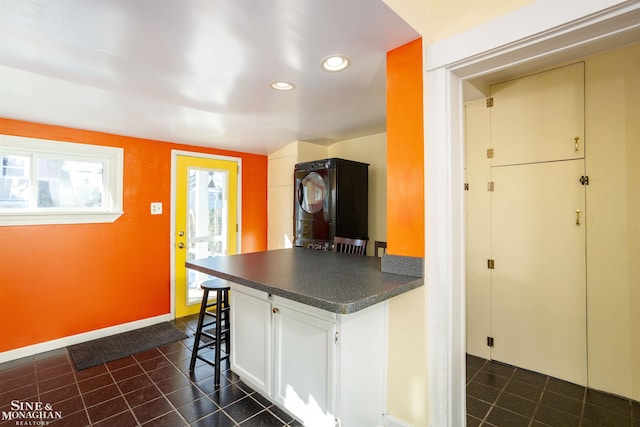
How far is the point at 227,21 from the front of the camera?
134cm

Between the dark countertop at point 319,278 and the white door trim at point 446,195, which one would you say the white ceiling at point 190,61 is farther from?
the dark countertop at point 319,278

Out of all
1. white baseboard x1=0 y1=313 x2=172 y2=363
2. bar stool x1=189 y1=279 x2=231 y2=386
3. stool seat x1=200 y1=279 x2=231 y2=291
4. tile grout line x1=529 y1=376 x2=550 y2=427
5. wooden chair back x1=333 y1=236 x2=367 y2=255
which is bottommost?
tile grout line x1=529 y1=376 x2=550 y2=427

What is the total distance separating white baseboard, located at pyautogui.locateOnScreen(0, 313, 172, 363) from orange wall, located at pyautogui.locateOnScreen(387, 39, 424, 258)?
293 centimetres

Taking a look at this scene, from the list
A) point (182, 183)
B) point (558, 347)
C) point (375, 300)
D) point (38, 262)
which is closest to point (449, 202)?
point (375, 300)

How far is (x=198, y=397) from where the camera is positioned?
6.82ft

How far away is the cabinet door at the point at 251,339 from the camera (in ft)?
6.19

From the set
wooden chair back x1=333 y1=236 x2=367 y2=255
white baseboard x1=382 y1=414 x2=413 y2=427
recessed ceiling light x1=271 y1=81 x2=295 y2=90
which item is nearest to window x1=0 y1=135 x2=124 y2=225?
recessed ceiling light x1=271 y1=81 x2=295 y2=90

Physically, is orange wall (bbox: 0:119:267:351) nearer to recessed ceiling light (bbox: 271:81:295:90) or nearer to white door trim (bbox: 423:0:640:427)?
recessed ceiling light (bbox: 271:81:295:90)

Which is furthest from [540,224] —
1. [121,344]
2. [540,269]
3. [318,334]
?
[121,344]

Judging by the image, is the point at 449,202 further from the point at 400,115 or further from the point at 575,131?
the point at 575,131

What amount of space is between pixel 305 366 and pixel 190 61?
1804 mm

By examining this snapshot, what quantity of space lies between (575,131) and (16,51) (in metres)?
3.48

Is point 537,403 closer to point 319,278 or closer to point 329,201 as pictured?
point 319,278

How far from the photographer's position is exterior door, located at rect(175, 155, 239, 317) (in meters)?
3.55
